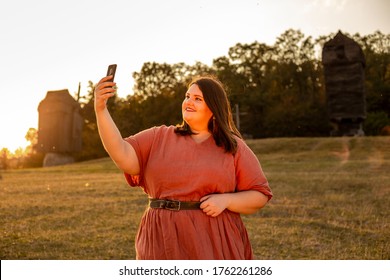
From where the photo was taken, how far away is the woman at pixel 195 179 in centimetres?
287

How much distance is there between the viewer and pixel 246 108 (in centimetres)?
3803

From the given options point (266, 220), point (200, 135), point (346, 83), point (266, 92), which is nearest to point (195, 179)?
point (200, 135)

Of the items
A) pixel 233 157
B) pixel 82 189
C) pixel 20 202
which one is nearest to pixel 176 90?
pixel 82 189

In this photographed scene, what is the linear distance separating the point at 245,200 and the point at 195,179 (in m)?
0.29

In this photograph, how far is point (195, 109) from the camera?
118 inches

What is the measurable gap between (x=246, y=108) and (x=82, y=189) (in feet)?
83.0

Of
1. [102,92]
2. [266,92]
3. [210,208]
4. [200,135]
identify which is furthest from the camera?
[266,92]

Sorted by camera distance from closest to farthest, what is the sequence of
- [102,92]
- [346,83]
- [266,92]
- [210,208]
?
[102,92] < [210,208] < [346,83] < [266,92]

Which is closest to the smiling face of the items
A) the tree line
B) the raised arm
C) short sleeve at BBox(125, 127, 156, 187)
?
short sleeve at BBox(125, 127, 156, 187)

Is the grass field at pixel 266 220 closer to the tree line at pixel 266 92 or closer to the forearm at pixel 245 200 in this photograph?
the forearm at pixel 245 200

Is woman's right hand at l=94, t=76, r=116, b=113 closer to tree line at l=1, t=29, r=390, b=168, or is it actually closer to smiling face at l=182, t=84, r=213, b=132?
smiling face at l=182, t=84, r=213, b=132

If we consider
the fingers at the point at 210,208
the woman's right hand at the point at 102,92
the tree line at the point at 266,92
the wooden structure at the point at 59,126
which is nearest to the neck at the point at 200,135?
the fingers at the point at 210,208

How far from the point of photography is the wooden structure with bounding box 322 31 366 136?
29656mm

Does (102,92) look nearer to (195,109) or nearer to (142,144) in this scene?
(142,144)
